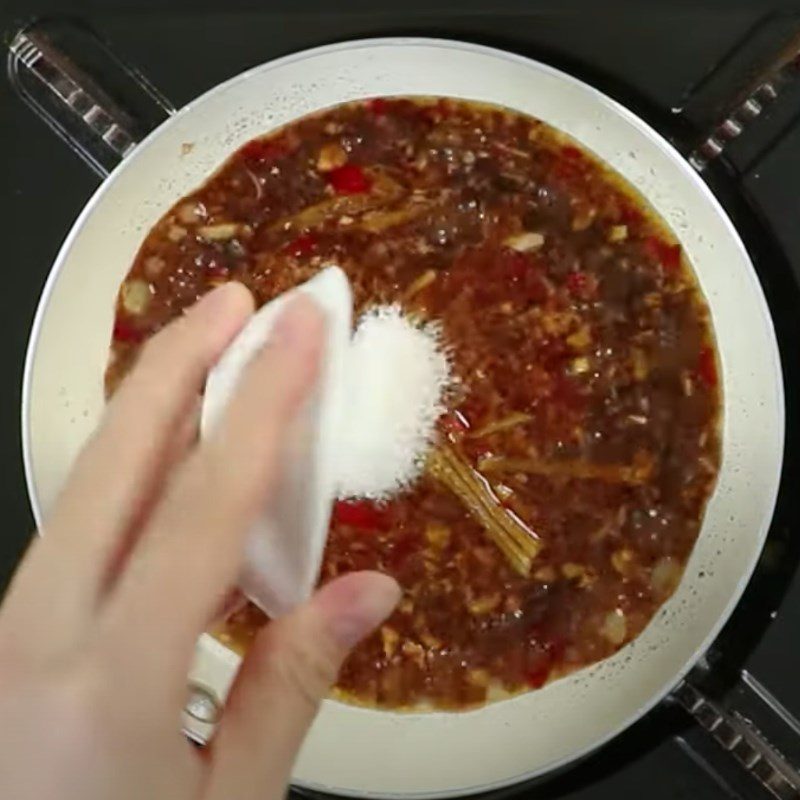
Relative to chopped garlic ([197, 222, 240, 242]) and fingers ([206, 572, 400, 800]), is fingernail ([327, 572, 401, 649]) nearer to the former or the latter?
fingers ([206, 572, 400, 800])

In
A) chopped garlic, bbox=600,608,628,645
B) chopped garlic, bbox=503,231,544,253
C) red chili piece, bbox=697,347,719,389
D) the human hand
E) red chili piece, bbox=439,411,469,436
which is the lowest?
the human hand

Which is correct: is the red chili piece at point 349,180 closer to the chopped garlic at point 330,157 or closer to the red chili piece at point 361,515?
the chopped garlic at point 330,157

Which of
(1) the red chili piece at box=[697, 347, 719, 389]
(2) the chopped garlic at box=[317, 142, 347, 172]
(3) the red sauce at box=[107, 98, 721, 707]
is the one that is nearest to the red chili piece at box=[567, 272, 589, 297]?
(3) the red sauce at box=[107, 98, 721, 707]

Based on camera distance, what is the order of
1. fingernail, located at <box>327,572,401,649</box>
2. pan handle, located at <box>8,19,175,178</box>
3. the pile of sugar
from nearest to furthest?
fingernail, located at <box>327,572,401,649</box> < the pile of sugar < pan handle, located at <box>8,19,175,178</box>

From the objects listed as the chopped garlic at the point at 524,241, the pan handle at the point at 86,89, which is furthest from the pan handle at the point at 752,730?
the pan handle at the point at 86,89

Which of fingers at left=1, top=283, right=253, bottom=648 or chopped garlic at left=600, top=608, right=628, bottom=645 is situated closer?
fingers at left=1, top=283, right=253, bottom=648

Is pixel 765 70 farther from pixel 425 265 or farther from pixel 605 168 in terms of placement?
pixel 425 265
